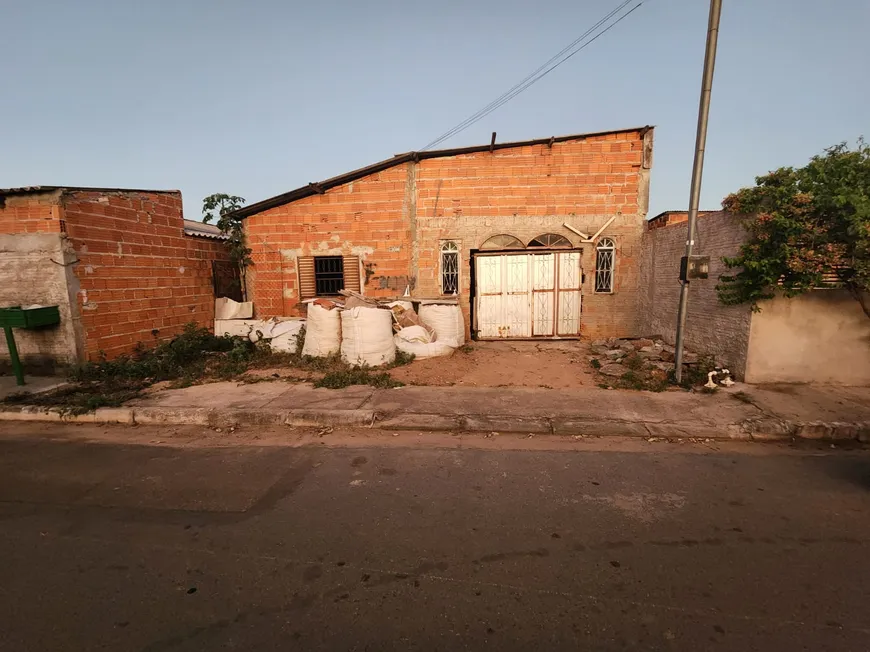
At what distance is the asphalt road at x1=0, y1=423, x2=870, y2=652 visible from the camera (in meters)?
1.98

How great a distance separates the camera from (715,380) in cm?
595

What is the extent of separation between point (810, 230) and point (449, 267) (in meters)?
5.93

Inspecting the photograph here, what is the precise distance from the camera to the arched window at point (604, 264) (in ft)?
28.4

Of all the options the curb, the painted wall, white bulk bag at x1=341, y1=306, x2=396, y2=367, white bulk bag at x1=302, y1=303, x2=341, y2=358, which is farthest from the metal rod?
the painted wall

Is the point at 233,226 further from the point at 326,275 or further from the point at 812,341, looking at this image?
the point at 812,341

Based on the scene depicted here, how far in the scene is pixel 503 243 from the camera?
28.7 feet

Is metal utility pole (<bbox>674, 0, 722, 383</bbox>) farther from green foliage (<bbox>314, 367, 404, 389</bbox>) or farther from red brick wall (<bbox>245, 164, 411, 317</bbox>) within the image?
red brick wall (<bbox>245, 164, 411, 317</bbox>)

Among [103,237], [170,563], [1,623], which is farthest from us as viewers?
[103,237]

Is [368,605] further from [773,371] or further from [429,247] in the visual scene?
[429,247]

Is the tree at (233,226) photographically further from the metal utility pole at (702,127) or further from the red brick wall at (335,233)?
the metal utility pole at (702,127)

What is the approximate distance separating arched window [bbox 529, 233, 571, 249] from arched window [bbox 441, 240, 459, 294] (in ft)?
5.58

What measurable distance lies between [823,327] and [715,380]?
1606 millimetres

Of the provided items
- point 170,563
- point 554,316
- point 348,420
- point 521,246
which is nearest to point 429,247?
point 521,246

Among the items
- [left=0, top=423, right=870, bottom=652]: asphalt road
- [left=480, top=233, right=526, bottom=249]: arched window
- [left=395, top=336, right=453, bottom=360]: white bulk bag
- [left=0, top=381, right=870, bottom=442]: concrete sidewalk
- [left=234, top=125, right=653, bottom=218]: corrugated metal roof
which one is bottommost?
[left=0, top=423, right=870, bottom=652]: asphalt road
